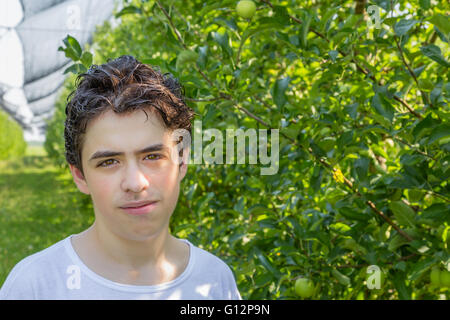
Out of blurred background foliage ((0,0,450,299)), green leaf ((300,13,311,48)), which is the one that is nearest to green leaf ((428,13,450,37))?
blurred background foliage ((0,0,450,299))

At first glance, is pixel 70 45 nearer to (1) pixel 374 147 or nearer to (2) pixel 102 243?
(2) pixel 102 243

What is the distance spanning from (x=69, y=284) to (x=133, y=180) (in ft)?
0.83

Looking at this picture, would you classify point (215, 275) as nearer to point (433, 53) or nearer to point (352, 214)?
point (352, 214)

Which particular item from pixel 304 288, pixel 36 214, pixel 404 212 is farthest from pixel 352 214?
pixel 36 214

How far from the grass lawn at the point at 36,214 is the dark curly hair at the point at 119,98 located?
394 cm

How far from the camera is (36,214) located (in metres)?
7.79

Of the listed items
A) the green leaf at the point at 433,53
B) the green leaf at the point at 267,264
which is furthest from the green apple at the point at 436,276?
the green leaf at the point at 433,53

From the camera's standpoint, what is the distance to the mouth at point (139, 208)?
1.01 meters

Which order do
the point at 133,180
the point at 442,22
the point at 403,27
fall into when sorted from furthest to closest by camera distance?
the point at 403,27
the point at 442,22
the point at 133,180

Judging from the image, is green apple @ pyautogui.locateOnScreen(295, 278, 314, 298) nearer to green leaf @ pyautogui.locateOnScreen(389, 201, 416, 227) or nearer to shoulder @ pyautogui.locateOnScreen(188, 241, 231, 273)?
green leaf @ pyautogui.locateOnScreen(389, 201, 416, 227)

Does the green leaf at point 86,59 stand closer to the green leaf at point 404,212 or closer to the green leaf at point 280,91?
the green leaf at point 280,91

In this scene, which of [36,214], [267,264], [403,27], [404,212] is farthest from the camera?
[36,214]

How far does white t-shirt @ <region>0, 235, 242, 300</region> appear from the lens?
1.02 m

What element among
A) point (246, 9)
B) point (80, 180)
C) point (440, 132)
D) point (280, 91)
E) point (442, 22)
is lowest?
point (80, 180)
